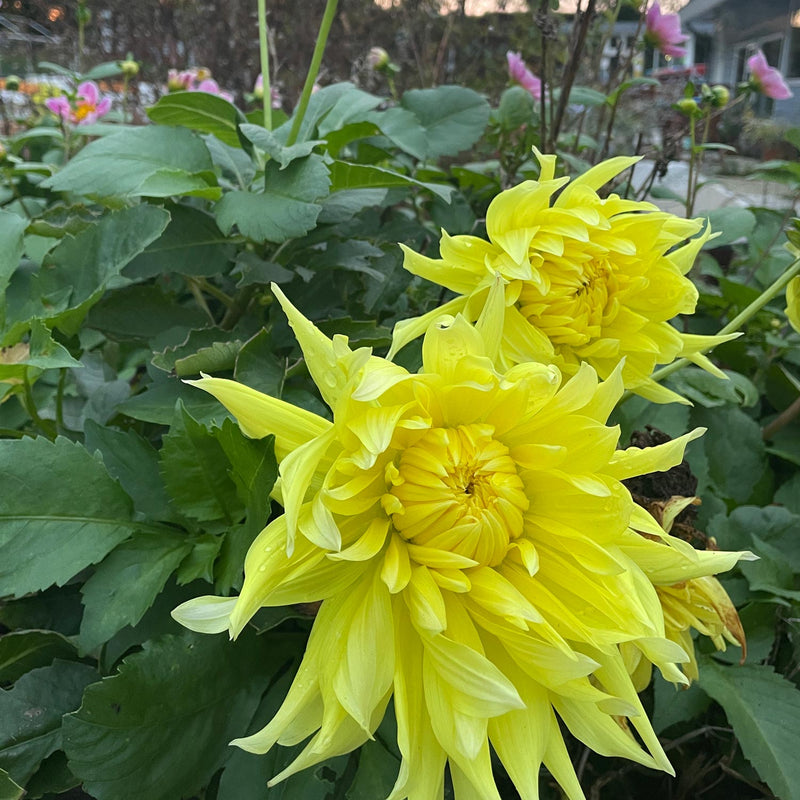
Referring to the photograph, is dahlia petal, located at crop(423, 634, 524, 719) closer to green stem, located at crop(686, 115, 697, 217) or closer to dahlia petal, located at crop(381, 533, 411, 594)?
dahlia petal, located at crop(381, 533, 411, 594)

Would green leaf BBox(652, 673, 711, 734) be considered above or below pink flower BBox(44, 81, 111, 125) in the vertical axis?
below

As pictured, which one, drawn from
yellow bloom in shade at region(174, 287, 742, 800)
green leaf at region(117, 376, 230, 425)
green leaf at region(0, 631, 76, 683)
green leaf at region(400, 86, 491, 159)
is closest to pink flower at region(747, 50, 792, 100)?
green leaf at region(400, 86, 491, 159)

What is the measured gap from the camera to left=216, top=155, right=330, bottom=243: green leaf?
82cm

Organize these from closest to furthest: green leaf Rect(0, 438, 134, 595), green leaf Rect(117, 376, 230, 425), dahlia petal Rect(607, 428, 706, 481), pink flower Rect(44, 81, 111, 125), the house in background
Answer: dahlia petal Rect(607, 428, 706, 481) < green leaf Rect(0, 438, 134, 595) < green leaf Rect(117, 376, 230, 425) < pink flower Rect(44, 81, 111, 125) < the house in background

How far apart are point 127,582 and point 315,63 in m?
0.71

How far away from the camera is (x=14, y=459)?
0.73 meters

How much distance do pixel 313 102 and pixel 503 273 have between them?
633mm

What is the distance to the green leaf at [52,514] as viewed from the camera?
70 centimetres

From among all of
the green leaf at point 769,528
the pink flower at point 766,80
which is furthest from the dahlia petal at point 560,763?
the pink flower at point 766,80

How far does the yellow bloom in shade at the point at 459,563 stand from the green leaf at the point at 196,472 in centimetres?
18

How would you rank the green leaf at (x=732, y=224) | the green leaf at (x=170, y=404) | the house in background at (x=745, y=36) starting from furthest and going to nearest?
the house in background at (x=745, y=36)
the green leaf at (x=732, y=224)
the green leaf at (x=170, y=404)

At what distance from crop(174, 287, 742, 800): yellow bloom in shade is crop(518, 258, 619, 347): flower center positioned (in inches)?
6.6

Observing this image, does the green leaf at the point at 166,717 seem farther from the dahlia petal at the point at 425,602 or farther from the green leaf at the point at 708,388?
the green leaf at the point at 708,388

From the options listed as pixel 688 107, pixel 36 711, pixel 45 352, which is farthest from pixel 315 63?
pixel 36 711
